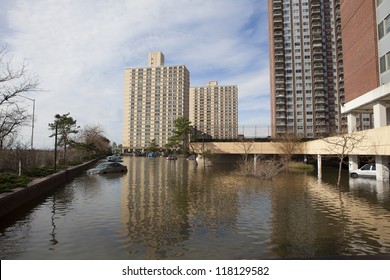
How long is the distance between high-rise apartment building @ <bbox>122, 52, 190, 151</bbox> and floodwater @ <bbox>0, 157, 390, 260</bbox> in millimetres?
145450

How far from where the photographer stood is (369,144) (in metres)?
25.8

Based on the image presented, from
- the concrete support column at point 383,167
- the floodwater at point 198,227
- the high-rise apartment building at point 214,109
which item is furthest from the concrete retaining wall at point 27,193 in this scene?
the high-rise apartment building at point 214,109

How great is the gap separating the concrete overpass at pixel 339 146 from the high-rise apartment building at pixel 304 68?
52.8 m

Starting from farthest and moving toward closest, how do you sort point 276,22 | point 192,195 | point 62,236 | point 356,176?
point 276,22
point 356,176
point 192,195
point 62,236

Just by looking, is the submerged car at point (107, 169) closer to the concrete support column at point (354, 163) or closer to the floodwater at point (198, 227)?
the floodwater at point (198, 227)

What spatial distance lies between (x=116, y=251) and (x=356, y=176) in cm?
2998

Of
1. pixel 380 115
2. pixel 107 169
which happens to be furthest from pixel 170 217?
pixel 380 115

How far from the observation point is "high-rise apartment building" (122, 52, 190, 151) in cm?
16212

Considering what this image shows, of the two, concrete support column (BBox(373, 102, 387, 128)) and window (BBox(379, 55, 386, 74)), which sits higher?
window (BBox(379, 55, 386, 74))

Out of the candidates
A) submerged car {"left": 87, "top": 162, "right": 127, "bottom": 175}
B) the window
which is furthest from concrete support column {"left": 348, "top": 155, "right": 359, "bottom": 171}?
submerged car {"left": 87, "top": 162, "right": 127, "bottom": 175}

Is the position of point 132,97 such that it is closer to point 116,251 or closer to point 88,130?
point 88,130

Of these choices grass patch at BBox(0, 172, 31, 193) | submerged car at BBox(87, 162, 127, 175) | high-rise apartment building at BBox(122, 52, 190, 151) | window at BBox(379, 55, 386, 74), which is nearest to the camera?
grass patch at BBox(0, 172, 31, 193)

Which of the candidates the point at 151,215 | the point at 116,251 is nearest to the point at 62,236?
the point at 116,251

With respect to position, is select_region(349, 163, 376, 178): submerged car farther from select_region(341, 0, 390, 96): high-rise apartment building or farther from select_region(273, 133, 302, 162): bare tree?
select_region(273, 133, 302, 162): bare tree
